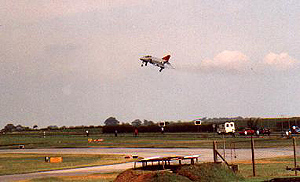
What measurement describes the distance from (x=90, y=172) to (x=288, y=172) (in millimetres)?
15215

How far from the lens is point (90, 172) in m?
36.5

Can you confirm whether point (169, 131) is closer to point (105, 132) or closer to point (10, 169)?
point (105, 132)

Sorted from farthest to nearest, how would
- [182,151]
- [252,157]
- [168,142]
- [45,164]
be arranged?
[168,142]
[182,151]
[45,164]
[252,157]

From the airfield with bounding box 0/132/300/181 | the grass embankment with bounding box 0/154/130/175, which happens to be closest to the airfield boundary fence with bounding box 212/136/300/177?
the airfield with bounding box 0/132/300/181

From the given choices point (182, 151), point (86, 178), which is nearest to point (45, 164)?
point (86, 178)

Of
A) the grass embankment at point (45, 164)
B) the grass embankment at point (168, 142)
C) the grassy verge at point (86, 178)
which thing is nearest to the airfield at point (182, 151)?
the grass embankment at point (168, 142)

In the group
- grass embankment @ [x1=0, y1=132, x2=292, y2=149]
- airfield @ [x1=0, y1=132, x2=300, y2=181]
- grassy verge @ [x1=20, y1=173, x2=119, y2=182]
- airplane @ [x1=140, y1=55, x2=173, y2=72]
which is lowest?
grassy verge @ [x1=20, y1=173, x2=119, y2=182]

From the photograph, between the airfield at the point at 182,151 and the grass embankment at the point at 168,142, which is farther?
the grass embankment at the point at 168,142

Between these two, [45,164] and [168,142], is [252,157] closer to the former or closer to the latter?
[45,164]

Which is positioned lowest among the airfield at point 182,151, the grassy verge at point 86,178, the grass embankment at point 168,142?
the grassy verge at point 86,178

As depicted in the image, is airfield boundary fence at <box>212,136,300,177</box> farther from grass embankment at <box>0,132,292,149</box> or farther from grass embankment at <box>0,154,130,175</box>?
grass embankment at <box>0,154,130,175</box>

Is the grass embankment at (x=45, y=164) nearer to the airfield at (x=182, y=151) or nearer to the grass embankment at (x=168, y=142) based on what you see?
the airfield at (x=182, y=151)

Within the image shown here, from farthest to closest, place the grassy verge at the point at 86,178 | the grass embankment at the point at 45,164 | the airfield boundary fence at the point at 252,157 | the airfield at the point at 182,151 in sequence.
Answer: the grass embankment at the point at 45,164 → the airfield at the point at 182,151 → the grassy verge at the point at 86,178 → the airfield boundary fence at the point at 252,157

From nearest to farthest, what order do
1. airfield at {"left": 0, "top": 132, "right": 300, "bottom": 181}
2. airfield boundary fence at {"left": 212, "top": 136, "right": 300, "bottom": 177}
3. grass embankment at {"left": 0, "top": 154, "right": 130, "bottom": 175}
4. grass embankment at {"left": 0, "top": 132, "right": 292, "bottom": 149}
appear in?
airfield boundary fence at {"left": 212, "top": 136, "right": 300, "bottom": 177}
airfield at {"left": 0, "top": 132, "right": 300, "bottom": 181}
grass embankment at {"left": 0, "top": 154, "right": 130, "bottom": 175}
grass embankment at {"left": 0, "top": 132, "right": 292, "bottom": 149}
